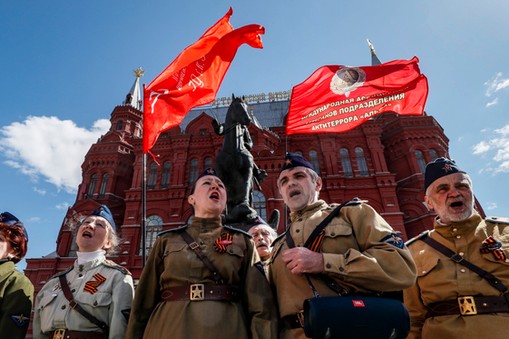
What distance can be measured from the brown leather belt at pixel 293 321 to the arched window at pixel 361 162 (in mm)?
23515

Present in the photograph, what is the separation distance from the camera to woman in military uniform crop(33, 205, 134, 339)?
261cm

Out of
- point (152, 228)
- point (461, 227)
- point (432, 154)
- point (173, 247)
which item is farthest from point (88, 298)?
point (432, 154)

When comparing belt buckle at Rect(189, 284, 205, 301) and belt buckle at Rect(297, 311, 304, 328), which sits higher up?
belt buckle at Rect(189, 284, 205, 301)

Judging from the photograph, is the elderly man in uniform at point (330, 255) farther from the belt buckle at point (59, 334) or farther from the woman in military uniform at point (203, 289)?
the belt buckle at point (59, 334)

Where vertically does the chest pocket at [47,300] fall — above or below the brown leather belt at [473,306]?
above

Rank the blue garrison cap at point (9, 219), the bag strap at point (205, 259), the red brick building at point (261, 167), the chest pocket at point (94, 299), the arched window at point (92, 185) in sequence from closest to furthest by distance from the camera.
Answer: the bag strap at point (205, 259)
the chest pocket at point (94, 299)
the blue garrison cap at point (9, 219)
the red brick building at point (261, 167)
the arched window at point (92, 185)

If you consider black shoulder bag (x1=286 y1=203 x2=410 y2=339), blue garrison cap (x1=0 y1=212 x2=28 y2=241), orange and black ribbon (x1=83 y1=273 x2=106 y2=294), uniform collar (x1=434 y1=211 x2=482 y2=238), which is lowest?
black shoulder bag (x1=286 y1=203 x2=410 y2=339)

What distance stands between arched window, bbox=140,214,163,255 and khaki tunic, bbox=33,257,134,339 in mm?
20297

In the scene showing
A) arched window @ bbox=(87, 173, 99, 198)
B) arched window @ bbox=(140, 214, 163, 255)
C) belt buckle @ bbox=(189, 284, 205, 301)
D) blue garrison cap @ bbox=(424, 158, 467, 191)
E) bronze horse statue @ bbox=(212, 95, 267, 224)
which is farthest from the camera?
arched window @ bbox=(87, 173, 99, 198)

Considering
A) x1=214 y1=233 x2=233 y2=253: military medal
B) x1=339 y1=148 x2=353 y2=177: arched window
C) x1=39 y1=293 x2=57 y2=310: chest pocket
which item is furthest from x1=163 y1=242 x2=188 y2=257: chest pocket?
x1=339 y1=148 x2=353 y2=177: arched window

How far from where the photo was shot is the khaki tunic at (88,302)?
2617 millimetres

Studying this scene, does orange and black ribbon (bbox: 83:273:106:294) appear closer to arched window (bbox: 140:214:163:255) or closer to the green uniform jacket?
the green uniform jacket

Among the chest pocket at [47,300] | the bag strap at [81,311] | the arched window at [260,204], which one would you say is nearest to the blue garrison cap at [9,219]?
the chest pocket at [47,300]

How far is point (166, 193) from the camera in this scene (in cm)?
2433
